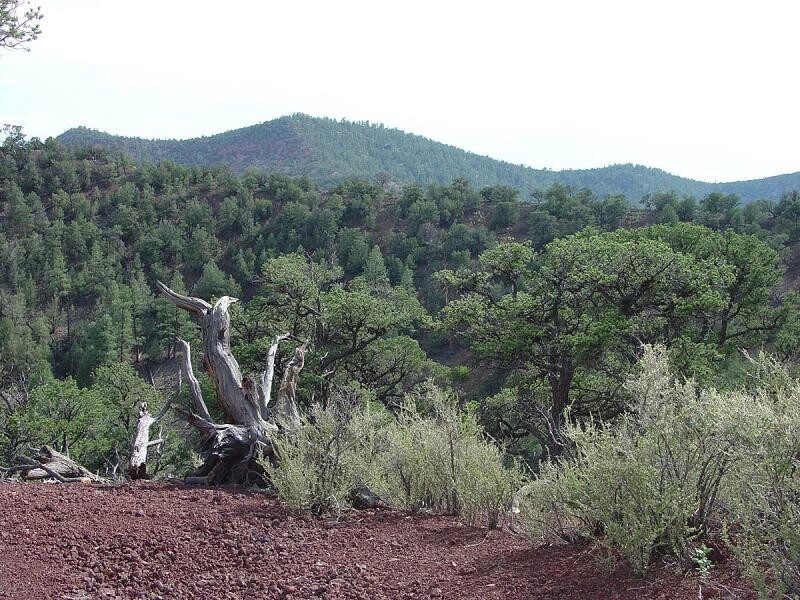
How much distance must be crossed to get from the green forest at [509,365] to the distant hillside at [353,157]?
5647cm

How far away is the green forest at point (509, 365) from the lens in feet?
10.7

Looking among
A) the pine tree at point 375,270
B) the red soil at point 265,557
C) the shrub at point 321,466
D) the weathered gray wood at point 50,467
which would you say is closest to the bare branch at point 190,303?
the weathered gray wood at point 50,467

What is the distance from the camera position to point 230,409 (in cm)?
640

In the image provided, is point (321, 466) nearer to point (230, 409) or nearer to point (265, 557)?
point (265, 557)

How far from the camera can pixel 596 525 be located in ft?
12.5

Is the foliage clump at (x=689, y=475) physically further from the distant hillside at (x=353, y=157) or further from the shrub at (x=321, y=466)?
the distant hillside at (x=353, y=157)

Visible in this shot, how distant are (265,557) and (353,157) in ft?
404

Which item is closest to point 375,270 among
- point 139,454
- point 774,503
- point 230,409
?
point 230,409

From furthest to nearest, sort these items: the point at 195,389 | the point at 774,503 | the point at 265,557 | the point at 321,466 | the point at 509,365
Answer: the point at 509,365 → the point at 195,389 → the point at 321,466 → the point at 265,557 → the point at 774,503

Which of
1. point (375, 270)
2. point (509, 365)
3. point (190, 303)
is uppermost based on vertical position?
point (190, 303)

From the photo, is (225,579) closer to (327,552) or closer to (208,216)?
(327,552)

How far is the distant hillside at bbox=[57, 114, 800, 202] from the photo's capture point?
4326 inches

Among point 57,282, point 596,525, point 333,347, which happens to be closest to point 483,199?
point 57,282

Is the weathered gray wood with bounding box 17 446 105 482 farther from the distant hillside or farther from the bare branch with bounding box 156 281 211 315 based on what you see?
the distant hillside
